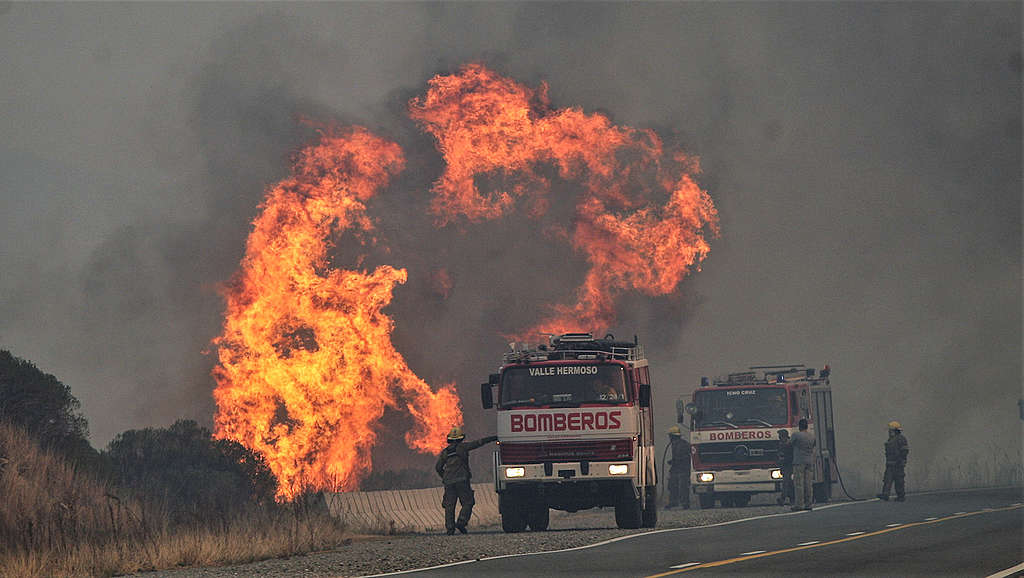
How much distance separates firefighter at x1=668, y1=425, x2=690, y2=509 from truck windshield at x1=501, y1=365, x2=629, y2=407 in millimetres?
12191

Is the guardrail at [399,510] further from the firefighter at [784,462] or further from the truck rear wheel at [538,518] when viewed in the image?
the firefighter at [784,462]

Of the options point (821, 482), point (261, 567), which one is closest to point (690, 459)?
point (821, 482)

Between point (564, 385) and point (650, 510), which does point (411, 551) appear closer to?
point (564, 385)

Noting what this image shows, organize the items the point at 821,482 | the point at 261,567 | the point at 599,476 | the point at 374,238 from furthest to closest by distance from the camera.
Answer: the point at 374,238, the point at 821,482, the point at 599,476, the point at 261,567

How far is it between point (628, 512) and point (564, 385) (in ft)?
8.84

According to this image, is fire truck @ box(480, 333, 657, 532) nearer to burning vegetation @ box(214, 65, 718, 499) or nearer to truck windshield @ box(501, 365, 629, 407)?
truck windshield @ box(501, 365, 629, 407)

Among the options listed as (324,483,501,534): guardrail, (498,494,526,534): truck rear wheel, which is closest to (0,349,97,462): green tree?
(324,483,501,534): guardrail

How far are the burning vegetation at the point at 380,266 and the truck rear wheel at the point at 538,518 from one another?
12088 mm

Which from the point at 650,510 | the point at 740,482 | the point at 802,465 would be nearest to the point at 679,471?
the point at 740,482

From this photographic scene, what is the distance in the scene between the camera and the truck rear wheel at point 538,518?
26078mm

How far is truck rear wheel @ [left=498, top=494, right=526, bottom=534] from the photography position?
25.2 metres

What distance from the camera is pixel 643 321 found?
53.8 metres

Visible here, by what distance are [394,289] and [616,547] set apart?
2667 cm

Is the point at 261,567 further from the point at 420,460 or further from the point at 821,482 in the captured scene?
the point at 420,460
